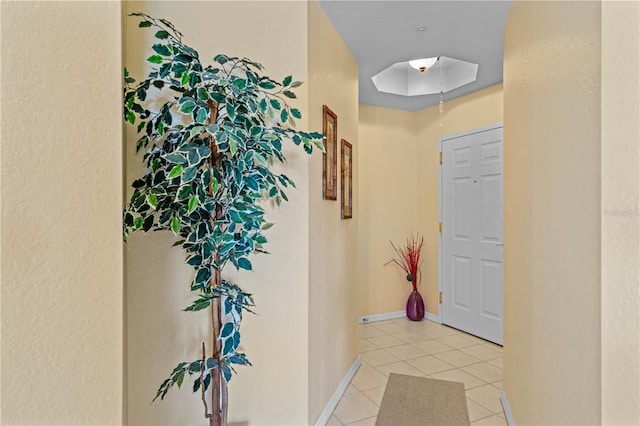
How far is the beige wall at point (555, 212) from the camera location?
1.14m

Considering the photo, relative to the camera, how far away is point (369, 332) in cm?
387

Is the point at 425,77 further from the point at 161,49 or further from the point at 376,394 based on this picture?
the point at 161,49

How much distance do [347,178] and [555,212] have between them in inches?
60.5

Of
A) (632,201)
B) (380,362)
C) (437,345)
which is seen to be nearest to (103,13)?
(632,201)

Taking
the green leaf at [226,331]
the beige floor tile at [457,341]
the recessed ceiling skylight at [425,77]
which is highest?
the recessed ceiling skylight at [425,77]

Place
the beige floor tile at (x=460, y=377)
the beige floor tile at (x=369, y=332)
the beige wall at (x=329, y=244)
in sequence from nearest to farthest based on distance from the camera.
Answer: the beige wall at (x=329, y=244) < the beige floor tile at (x=460, y=377) < the beige floor tile at (x=369, y=332)

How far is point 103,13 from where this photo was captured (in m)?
0.77

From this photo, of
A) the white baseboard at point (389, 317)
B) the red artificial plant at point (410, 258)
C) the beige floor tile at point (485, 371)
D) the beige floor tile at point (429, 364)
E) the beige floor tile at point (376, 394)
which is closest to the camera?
the beige floor tile at point (376, 394)

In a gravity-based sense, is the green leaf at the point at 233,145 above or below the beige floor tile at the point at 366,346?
above

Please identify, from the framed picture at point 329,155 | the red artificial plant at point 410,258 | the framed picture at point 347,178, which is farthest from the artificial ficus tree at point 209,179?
the red artificial plant at point 410,258

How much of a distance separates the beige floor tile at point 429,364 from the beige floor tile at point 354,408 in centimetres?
70

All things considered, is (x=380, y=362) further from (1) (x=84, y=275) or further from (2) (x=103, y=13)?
(2) (x=103, y=13)

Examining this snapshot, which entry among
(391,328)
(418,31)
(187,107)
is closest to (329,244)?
(187,107)

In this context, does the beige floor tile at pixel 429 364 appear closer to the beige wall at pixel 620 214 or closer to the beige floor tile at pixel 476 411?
the beige floor tile at pixel 476 411
